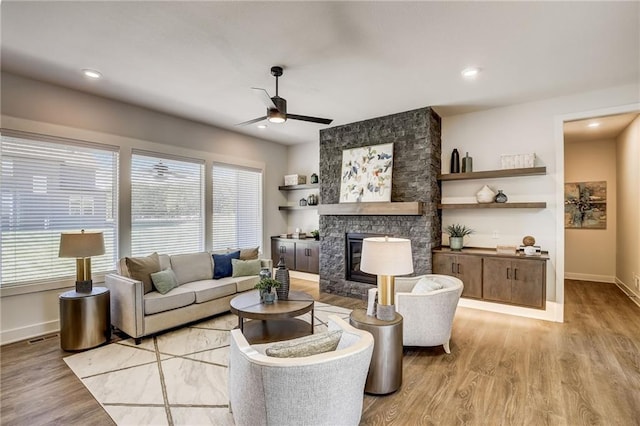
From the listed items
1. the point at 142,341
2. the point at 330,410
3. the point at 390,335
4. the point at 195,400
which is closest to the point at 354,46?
the point at 390,335

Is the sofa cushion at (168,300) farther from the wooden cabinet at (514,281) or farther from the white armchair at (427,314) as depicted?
the wooden cabinet at (514,281)

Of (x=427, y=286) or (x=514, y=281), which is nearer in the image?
(x=427, y=286)

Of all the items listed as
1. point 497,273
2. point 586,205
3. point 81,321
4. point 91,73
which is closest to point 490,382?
point 497,273

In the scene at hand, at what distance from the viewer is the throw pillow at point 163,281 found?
3804mm

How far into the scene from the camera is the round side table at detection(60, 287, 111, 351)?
3250 millimetres

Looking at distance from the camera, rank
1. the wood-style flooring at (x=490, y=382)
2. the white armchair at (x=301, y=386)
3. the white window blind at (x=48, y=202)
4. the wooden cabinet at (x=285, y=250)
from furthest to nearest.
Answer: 1. the wooden cabinet at (x=285, y=250)
2. the white window blind at (x=48, y=202)
3. the wood-style flooring at (x=490, y=382)
4. the white armchair at (x=301, y=386)

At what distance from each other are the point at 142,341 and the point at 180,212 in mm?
2361

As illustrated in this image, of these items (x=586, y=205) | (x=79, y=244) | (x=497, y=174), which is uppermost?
(x=497, y=174)

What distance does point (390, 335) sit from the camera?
2414mm

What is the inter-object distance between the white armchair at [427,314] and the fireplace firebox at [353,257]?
234 cm

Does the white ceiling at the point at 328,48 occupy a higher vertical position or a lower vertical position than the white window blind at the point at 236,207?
higher

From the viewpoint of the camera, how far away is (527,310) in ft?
14.2

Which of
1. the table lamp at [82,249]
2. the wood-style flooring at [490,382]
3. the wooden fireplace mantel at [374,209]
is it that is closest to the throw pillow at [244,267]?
the wooden fireplace mantel at [374,209]

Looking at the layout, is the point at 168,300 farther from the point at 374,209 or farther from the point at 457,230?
the point at 457,230
